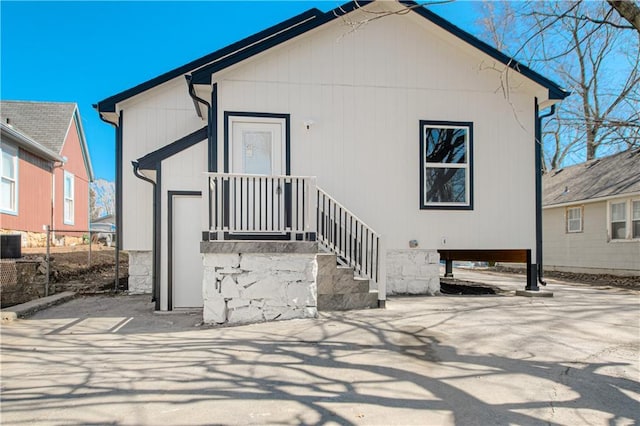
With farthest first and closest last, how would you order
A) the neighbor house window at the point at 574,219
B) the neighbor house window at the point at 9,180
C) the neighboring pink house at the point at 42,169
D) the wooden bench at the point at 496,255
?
the neighbor house window at the point at 574,219 < the neighboring pink house at the point at 42,169 < the neighbor house window at the point at 9,180 < the wooden bench at the point at 496,255

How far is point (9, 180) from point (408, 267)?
438 inches

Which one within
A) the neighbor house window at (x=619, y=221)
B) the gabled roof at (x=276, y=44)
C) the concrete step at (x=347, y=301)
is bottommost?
the concrete step at (x=347, y=301)

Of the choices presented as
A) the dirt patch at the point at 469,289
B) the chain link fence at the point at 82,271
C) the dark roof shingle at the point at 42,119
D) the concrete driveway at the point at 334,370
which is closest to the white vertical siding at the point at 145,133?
the chain link fence at the point at 82,271

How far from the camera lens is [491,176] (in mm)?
8336

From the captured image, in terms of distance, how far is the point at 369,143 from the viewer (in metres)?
8.09

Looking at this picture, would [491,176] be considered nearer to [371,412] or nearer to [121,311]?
[371,412]

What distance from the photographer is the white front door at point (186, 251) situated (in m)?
7.31

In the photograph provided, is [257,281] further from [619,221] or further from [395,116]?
[619,221]

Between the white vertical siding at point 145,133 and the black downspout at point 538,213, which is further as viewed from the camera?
the white vertical siding at point 145,133

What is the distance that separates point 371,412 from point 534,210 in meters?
6.83

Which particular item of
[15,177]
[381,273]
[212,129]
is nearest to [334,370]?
[381,273]

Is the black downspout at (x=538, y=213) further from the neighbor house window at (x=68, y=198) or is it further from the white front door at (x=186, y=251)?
the neighbor house window at (x=68, y=198)

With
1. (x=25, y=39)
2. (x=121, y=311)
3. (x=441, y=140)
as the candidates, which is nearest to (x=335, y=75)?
(x=441, y=140)

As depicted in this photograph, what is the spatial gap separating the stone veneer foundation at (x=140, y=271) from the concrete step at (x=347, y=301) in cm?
473
